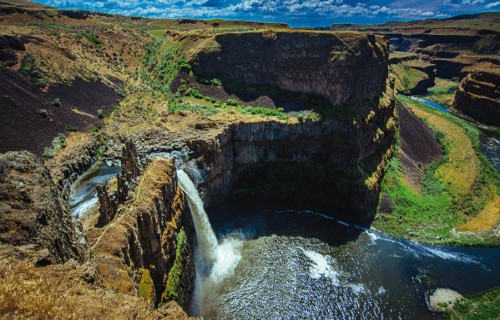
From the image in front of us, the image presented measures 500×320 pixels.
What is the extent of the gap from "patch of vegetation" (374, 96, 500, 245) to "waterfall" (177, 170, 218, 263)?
26.0m

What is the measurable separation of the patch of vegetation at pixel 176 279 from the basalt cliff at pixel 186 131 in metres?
0.14

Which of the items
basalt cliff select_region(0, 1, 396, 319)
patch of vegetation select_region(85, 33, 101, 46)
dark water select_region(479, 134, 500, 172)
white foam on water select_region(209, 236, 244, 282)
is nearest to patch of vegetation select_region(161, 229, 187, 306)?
basalt cliff select_region(0, 1, 396, 319)

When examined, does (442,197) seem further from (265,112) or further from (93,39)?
(93,39)

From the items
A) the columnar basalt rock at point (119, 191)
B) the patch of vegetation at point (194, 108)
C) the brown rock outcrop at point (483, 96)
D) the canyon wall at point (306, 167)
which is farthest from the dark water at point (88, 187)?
the brown rock outcrop at point (483, 96)

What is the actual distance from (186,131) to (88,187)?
1492 centimetres

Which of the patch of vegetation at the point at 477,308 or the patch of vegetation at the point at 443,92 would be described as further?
the patch of vegetation at the point at 443,92

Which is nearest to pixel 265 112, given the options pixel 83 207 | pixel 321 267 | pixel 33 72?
pixel 321 267

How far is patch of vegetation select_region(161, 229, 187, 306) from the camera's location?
26316 mm

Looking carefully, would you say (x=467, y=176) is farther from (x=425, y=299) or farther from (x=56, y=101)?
(x=56, y=101)

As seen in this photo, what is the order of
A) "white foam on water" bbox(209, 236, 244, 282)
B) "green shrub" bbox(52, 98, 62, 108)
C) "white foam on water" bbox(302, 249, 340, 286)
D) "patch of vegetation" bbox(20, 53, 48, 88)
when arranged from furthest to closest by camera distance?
"patch of vegetation" bbox(20, 53, 48, 88) → "green shrub" bbox(52, 98, 62, 108) → "white foam on water" bbox(302, 249, 340, 286) → "white foam on water" bbox(209, 236, 244, 282)

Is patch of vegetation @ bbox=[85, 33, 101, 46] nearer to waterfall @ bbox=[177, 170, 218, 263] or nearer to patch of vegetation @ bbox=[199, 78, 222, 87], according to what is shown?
patch of vegetation @ bbox=[199, 78, 222, 87]

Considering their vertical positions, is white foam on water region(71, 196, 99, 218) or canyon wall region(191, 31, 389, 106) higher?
canyon wall region(191, 31, 389, 106)

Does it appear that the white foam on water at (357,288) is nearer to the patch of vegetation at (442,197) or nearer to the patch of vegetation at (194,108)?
the patch of vegetation at (442,197)

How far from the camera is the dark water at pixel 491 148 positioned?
67.9 m
